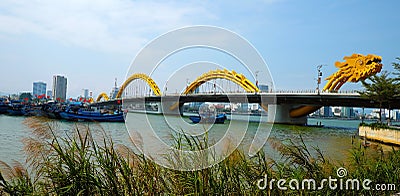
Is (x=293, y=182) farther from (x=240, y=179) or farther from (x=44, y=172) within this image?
(x=44, y=172)

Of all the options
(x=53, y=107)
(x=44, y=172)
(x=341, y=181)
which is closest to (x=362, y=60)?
(x=53, y=107)

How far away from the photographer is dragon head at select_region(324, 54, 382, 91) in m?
44.7

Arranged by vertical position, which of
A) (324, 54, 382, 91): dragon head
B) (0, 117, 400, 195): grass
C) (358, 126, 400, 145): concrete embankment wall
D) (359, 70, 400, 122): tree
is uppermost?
(324, 54, 382, 91): dragon head

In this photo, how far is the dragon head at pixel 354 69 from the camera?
44688 mm

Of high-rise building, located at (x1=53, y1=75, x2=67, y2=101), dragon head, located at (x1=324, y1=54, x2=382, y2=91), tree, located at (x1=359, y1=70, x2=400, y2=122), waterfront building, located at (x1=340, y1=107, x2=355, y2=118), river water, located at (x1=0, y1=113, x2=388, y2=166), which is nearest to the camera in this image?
river water, located at (x1=0, y1=113, x2=388, y2=166)

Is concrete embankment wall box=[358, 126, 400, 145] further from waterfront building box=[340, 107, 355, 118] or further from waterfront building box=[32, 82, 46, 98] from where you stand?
waterfront building box=[32, 82, 46, 98]

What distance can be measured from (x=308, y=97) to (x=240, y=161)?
1579 inches

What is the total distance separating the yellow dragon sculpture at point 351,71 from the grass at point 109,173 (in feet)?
147

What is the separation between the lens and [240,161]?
190 inches

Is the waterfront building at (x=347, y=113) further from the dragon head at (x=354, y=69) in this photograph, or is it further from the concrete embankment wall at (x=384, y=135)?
the concrete embankment wall at (x=384, y=135)

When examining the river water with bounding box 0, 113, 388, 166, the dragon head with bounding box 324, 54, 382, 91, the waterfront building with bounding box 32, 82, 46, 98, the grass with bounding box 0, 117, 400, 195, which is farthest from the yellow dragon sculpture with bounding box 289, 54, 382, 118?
the waterfront building with bounding box 32, 82, 46, 98

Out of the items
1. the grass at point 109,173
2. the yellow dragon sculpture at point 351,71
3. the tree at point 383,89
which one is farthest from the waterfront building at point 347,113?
the grass at point 109,173

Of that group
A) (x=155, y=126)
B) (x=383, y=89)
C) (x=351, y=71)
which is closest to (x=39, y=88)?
(x=351, y=71)

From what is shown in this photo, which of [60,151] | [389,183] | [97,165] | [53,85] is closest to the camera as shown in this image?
[60,151]
